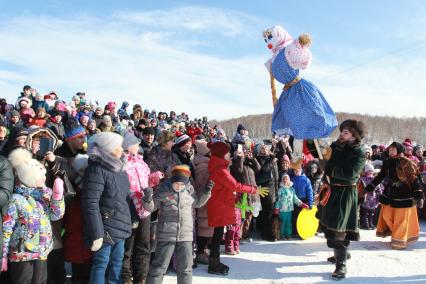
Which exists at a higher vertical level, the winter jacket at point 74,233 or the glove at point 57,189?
the glove at point 57,189

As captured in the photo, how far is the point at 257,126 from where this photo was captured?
168ft

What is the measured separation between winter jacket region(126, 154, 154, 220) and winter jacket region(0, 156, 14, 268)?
3.86 feet

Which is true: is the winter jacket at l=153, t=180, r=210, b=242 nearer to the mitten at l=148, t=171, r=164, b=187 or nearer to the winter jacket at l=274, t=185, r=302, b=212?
the mitten at l=148, t=171, r=164, b=187

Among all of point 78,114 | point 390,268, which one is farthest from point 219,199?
point 78,114

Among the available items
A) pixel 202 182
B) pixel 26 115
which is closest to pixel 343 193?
pixel 202 182

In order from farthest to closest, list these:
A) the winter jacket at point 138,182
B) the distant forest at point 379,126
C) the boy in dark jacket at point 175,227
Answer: the distant forest at point 379,126
the winter jacket at point 138,182
the boy in dark jacket at point 175,227

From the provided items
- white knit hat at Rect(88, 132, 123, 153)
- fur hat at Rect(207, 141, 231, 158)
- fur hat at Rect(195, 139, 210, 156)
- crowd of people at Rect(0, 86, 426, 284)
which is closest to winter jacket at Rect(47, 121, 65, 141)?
crowd of people at Rect(0, 86, 426, 284)

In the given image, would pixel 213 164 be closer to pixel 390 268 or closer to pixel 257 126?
pixel 390 268

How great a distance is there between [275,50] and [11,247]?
4.43 meters

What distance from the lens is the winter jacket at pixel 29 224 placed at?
3316 millimetres

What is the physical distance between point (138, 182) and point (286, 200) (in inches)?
129

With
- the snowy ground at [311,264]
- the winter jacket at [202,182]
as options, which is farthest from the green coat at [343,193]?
the winter jacket at [202,182]

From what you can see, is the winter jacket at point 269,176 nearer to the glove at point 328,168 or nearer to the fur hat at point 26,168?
the glove at point 328,168

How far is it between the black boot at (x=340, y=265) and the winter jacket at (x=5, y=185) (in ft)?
12.2
